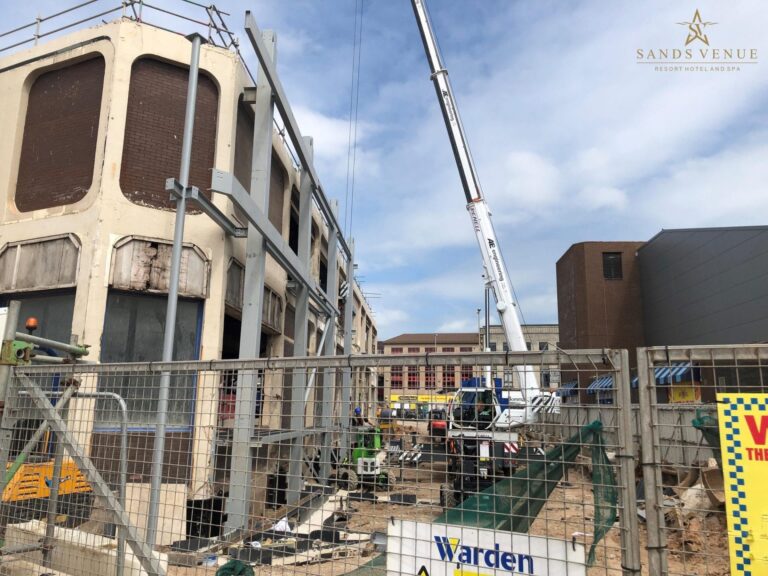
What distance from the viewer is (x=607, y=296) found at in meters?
41.0

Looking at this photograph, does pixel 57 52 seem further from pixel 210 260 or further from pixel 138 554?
pixel 138 554

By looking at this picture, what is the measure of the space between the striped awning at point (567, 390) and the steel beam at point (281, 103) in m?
8.45

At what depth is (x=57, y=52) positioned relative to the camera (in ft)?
36.1

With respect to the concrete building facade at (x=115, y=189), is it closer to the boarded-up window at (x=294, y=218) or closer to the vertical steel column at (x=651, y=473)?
the boarded-up window at (x=294, y=218)

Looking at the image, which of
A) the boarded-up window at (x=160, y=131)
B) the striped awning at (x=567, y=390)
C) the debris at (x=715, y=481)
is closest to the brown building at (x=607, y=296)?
the boarded-up window at (x=160, y=131)

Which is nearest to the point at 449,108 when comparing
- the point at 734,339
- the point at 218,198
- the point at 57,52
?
the point at 218,198

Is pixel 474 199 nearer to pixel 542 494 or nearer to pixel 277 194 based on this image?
pixel 277 194

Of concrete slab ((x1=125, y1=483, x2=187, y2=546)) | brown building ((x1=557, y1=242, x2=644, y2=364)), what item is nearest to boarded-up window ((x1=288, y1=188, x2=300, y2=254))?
concrete slab ((x1=125, y1=483, x2=187, y2=546))

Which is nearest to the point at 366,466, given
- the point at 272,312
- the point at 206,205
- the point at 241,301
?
the point at 206,205

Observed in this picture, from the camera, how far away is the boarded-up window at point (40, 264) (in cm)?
1002

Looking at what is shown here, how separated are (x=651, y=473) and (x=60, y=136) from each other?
12.2 meters

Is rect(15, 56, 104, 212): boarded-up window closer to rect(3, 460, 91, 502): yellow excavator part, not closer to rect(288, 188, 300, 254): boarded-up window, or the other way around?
rect(288, 188, 300, 254): boarded-up window

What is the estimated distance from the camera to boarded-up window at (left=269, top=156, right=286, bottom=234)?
45.5ft

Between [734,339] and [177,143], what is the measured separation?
1088 inches
